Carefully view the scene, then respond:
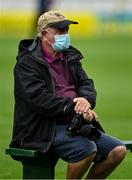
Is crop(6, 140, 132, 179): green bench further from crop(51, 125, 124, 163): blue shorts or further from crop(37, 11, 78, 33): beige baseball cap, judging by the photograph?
crop(37, 11, 78, 33): beige baseball cap

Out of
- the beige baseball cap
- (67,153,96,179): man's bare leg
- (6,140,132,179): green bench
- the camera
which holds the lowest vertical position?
(6,140,132,179): green bench

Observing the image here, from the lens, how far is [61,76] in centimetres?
1029

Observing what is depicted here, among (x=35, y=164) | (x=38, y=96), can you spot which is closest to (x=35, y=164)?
(x=35, y=164)

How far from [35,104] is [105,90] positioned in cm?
1755

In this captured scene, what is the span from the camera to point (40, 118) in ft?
32.9

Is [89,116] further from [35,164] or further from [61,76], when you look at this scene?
[35,164]

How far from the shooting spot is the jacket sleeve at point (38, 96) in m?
9.95

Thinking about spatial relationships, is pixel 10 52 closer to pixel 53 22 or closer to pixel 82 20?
pixel 82 20

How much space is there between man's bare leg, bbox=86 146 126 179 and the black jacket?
1.79 feet

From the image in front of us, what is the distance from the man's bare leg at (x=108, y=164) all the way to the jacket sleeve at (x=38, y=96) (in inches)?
22.4

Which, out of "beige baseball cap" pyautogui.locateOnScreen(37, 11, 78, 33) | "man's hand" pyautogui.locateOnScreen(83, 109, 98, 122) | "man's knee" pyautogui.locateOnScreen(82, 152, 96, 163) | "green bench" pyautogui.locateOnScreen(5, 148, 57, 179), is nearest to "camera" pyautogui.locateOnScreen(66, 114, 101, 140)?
"man's hand" pyautogui.locateOnScreen(83, 109, 98, 122)

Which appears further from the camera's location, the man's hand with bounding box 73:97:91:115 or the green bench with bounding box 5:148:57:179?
the green bench with bounding box 5:148:57:179

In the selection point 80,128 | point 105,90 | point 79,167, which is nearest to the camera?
point 79,167

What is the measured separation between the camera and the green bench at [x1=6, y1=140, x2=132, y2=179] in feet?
32.8
